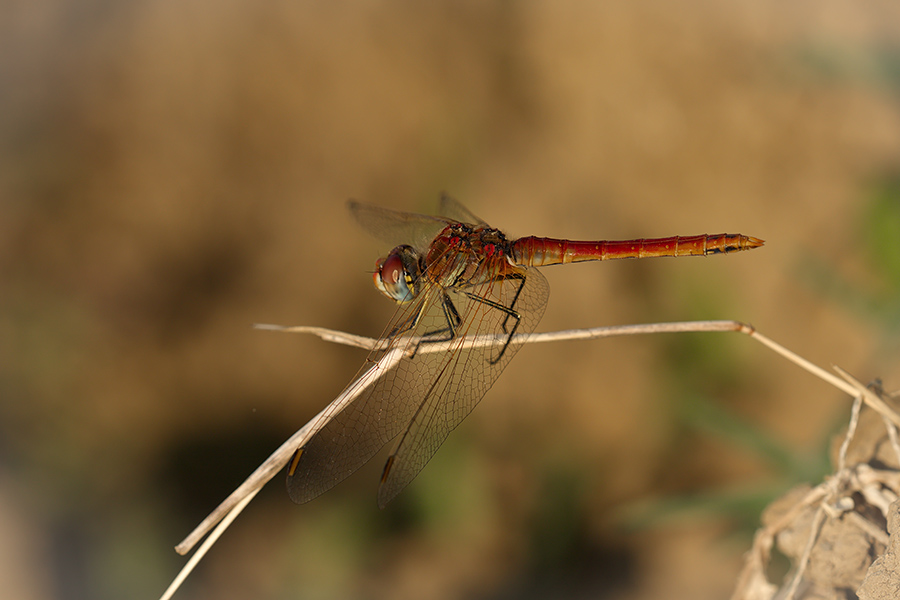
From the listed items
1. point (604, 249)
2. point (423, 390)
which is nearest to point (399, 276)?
point (423, 390)

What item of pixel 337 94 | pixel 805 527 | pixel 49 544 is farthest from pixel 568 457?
pixel 49 544

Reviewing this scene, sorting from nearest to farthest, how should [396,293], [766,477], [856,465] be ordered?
1. [856,465]
2. [396,293]
3. [766,477]

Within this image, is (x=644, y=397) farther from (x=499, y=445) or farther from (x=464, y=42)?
(x=464, y=42)

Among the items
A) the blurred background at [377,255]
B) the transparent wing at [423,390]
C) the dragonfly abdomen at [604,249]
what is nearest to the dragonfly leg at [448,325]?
the transparent wing at [423,390]

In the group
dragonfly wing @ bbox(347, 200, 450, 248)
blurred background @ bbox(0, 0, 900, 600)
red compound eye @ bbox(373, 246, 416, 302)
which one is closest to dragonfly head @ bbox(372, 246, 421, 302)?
red compound eye @ bbox(373, 246, 416, 302)

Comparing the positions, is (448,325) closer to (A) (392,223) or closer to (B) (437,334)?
(B) (437,334)

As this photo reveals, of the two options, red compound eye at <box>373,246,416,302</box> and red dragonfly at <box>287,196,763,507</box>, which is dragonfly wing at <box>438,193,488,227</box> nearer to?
red dragonfly at <box>287,196,763,507</box>
